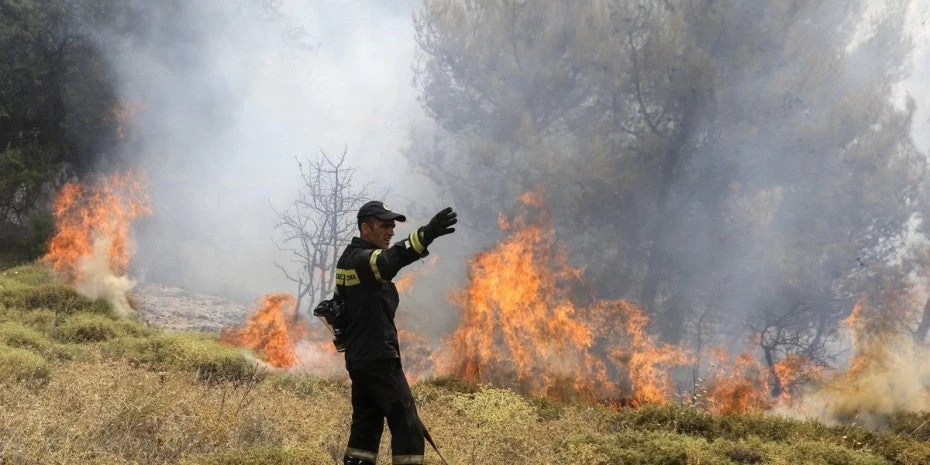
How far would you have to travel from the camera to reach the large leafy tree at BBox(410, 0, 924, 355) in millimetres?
15477

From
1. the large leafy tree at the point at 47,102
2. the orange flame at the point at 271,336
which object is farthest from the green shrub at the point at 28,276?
the large leafy tree at the point at 47,102

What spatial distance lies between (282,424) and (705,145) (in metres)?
12.6

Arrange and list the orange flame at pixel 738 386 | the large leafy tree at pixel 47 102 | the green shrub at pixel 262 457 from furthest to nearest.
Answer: the large leafy tree at pixel 47 102 < the orange flame at pixel 738 386 < the green shrub at pixel 262 457

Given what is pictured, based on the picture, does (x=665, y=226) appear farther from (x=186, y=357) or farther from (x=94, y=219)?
(x=94, y=219)

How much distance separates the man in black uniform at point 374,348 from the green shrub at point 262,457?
82 centimetres

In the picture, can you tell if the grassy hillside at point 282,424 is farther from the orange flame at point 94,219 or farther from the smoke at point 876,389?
the orange flame at point 94,219

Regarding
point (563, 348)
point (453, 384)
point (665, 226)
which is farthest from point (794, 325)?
point (453, 384)

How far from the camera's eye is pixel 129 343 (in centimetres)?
1095

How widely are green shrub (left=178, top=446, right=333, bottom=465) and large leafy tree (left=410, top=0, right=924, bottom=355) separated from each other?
35.7ft

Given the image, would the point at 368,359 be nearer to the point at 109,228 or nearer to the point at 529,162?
the point at 529,162

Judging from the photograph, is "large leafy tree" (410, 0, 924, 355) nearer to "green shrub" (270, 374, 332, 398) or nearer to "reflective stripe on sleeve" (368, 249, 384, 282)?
"green shrub" (270, 374, 332, 398)

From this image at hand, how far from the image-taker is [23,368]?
26.5 ft

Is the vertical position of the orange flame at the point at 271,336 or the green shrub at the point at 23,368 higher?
the orange flame at the point at 271,336

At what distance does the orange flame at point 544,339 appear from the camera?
12.0 meters
